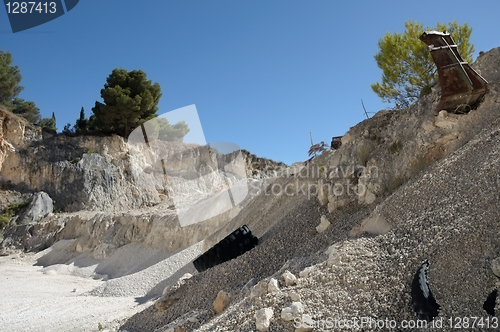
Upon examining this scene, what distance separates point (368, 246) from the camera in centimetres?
425

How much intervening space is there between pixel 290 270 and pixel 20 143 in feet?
89.6

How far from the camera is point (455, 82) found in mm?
6355

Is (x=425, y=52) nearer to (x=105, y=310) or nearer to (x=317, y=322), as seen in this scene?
(x=317, y=322)

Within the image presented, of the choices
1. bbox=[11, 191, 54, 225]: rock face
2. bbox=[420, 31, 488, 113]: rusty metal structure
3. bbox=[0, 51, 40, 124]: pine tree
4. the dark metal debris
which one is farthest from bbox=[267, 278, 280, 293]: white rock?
bbox=[0, 51, 40, 124]: pine tree

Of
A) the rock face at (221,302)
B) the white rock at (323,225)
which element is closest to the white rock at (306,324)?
the rock face at (221,302)

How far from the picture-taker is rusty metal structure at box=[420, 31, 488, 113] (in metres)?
6.19

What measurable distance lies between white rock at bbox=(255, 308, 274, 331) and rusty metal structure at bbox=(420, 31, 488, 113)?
5378 millimetres

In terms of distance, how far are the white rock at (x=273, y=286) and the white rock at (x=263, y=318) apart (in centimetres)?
34

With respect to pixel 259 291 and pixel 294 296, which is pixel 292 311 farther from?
pixel 259 291

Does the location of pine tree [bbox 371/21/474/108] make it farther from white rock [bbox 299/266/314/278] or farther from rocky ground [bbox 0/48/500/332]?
white rock [bbox 299/266/314/278]

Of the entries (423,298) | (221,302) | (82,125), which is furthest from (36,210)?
(423,298)

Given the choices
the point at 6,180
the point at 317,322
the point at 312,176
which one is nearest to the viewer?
the point at 317,322

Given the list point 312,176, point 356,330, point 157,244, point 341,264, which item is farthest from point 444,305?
point 157,244

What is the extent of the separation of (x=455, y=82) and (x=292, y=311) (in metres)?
5.53
